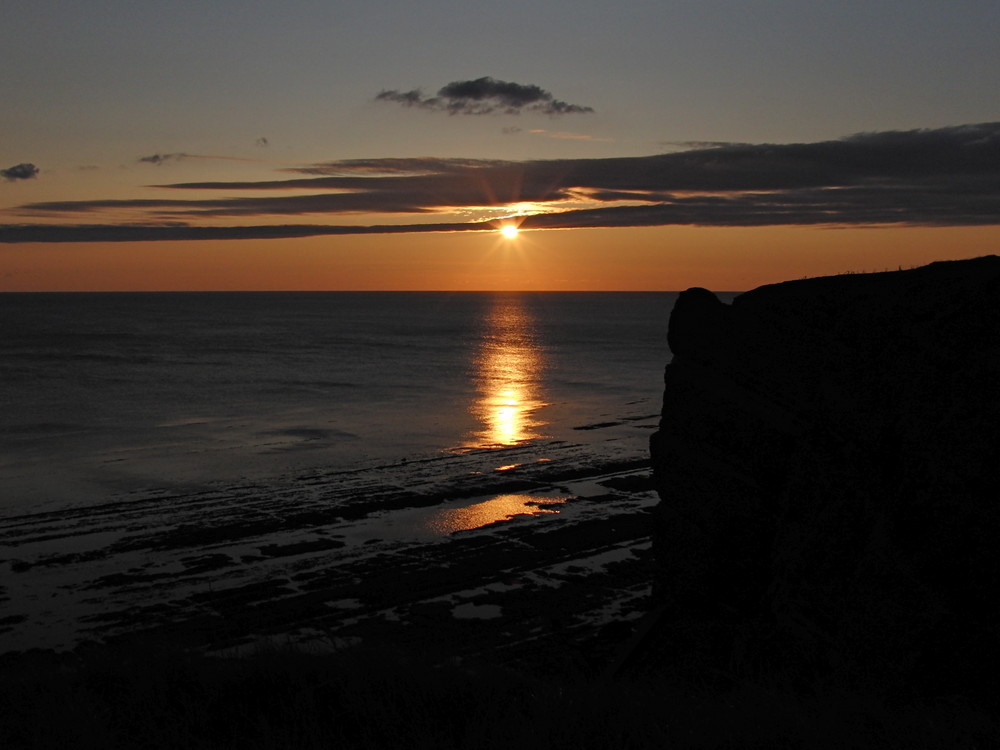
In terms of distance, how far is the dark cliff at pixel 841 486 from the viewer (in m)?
6.87

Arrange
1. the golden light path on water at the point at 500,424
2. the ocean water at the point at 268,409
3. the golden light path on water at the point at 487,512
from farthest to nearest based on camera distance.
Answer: the ocean water at the point at 268,409, the golden light path on water at the point at 500,424, the golden light path on water at the point at 487,512

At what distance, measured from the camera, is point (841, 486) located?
755 cm

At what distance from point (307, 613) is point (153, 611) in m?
1.87

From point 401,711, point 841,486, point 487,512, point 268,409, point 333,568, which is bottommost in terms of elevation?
point 268,409

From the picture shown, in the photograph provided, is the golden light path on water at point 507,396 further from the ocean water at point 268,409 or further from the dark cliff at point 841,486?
the dark cliff at point 841,486

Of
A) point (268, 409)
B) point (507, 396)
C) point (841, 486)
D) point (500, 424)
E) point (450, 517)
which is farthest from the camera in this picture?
point (507, 396)

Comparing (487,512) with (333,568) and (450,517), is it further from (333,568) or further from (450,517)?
(333,568)

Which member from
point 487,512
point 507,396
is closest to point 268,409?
point 507,396

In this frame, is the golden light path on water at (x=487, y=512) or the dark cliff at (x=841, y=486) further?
the golden light path on water at (x=487, y=512)

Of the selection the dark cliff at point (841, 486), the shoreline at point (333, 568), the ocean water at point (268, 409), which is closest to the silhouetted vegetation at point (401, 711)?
the dark cliff at point (841, 486)

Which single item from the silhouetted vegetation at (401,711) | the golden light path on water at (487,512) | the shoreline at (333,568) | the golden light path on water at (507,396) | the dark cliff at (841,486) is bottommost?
the golden light path on water at (507,396)

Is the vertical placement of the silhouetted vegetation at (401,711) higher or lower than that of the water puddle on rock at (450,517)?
higher

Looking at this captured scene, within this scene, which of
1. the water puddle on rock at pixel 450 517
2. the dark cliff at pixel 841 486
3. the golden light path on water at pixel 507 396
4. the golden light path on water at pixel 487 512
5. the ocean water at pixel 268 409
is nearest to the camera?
the dark cliff at pixel 841 486

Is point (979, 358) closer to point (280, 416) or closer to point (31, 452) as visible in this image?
point (31, 452)
